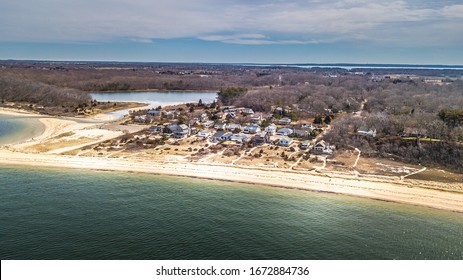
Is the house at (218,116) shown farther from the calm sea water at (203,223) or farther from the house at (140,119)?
the calm sea water at (203,223)

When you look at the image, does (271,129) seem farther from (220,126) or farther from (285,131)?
(220,126)

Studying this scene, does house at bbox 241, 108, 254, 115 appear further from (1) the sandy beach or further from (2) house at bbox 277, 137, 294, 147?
(1) the sandy beach

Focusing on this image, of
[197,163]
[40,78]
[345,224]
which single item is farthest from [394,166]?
[40,78]

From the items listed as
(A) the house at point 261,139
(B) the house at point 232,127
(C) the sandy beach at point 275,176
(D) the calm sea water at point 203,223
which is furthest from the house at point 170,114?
(D) the calm sea water at point 203,223

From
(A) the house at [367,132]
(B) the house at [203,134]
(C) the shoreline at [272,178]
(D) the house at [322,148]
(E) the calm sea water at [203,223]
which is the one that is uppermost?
(A) the house at [367,132]

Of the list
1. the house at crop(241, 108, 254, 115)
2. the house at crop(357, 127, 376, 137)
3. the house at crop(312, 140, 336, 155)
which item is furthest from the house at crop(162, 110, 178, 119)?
the house at crop(357, 127, 376, 137)

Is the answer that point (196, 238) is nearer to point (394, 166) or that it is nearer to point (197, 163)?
point (197, 163)
